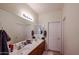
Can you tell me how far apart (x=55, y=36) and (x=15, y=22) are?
698 mm

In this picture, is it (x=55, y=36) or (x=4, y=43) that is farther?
(x=55, y=36)

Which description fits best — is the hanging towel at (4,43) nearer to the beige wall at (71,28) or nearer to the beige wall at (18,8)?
the beige wall at (18,8)

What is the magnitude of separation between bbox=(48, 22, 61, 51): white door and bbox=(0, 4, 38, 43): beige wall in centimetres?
31

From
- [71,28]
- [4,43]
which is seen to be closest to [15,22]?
[4,43]

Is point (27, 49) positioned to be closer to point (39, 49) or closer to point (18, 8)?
point (39, 49)

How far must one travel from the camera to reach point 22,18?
1723 millimetres

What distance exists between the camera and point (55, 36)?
1.68 m

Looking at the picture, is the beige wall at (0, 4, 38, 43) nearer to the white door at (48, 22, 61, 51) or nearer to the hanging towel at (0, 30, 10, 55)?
the hanging towel at (0, 30, 10, 55)

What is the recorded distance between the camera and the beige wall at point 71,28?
1.56 m

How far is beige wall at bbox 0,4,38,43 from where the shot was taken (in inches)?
61.2

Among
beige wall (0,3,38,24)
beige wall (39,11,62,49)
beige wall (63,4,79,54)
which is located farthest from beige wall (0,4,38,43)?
beige wall (63,4,79,54)

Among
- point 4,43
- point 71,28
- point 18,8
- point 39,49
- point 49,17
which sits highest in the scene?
point 18,8
